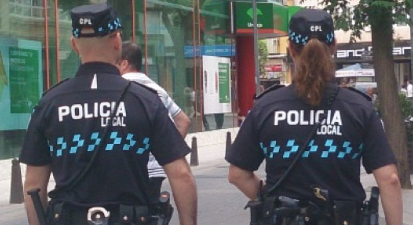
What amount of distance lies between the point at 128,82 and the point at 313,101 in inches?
34.9

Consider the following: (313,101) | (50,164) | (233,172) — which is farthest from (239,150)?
(50,164)

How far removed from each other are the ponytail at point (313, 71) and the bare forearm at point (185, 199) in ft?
2.33

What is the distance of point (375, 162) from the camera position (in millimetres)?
4590

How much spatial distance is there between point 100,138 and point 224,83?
81.8ft

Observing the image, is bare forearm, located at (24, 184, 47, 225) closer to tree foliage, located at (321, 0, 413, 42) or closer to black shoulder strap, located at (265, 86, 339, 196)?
black shoulder strap, located at (265, 86, 339, 196)

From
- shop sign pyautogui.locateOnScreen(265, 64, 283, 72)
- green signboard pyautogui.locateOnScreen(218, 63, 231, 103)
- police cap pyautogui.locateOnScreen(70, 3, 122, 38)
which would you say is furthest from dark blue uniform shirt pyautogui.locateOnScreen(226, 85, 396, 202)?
shop sign pyautogui.locateOnScreen(265, 64, 283, 72)

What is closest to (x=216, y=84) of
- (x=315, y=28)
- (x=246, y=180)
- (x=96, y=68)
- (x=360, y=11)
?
(x=360, y=11)

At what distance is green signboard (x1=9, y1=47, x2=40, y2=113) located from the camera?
742 inches

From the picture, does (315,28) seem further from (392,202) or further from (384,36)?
(384,36)

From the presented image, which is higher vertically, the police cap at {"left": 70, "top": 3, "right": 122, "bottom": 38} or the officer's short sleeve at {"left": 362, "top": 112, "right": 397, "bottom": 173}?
the police cap at {"left": 70, "top": 3, "right": 122, "bottom": 38}

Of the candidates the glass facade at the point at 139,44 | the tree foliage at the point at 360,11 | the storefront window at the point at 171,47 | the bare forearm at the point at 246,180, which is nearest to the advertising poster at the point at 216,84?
the glass facade at the point at 139,44

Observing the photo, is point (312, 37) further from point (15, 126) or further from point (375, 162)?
point (15, 126)

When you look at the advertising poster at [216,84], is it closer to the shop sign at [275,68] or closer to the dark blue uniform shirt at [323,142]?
the dark blue uniform shirt at [323,142]

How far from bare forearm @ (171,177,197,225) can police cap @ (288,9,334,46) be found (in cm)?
89
